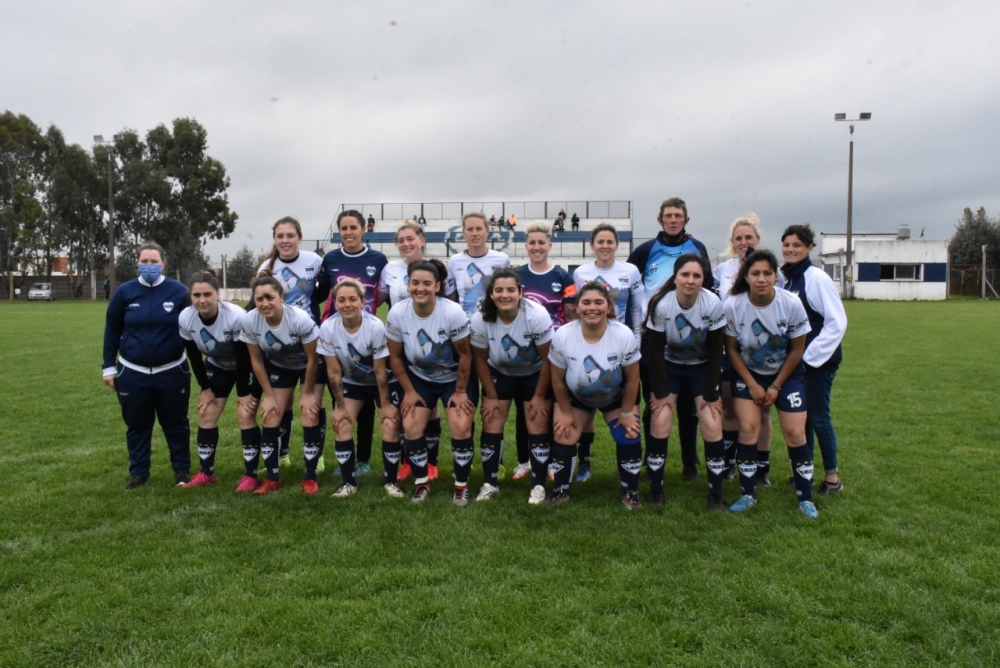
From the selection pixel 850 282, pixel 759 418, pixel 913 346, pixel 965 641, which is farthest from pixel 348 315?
pixel 850 282

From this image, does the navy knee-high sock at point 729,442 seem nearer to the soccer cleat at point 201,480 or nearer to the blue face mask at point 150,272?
the soccer cleat at point 201,480

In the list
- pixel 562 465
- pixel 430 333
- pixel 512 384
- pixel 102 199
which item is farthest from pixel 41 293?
pixel 562 465

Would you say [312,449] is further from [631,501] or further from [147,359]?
[631,501]

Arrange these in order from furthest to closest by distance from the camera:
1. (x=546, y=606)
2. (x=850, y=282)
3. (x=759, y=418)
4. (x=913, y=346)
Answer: (x=850, y=282)
(x=913, y=346)
(x=759, y=418)
(x=546, y=606)

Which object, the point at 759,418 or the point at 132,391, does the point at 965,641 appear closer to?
the point at 759,418

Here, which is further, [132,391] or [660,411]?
[132,391]

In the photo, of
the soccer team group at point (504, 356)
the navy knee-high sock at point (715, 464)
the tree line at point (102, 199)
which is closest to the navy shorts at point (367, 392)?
the soccer team group at point (504, 356)

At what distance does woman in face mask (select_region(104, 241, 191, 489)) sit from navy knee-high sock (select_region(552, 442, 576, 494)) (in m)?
2.83

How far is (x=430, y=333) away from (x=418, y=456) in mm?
888

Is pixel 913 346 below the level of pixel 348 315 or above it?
below

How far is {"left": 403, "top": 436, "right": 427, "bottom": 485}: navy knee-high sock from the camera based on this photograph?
4809mm

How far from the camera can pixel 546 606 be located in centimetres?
321

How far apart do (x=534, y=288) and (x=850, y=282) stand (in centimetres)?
3882

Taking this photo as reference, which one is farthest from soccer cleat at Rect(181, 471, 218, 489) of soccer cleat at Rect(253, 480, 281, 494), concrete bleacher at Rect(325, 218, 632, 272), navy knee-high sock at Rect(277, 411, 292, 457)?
concrete bleacher at Rect(325, 218, 632, 272)
